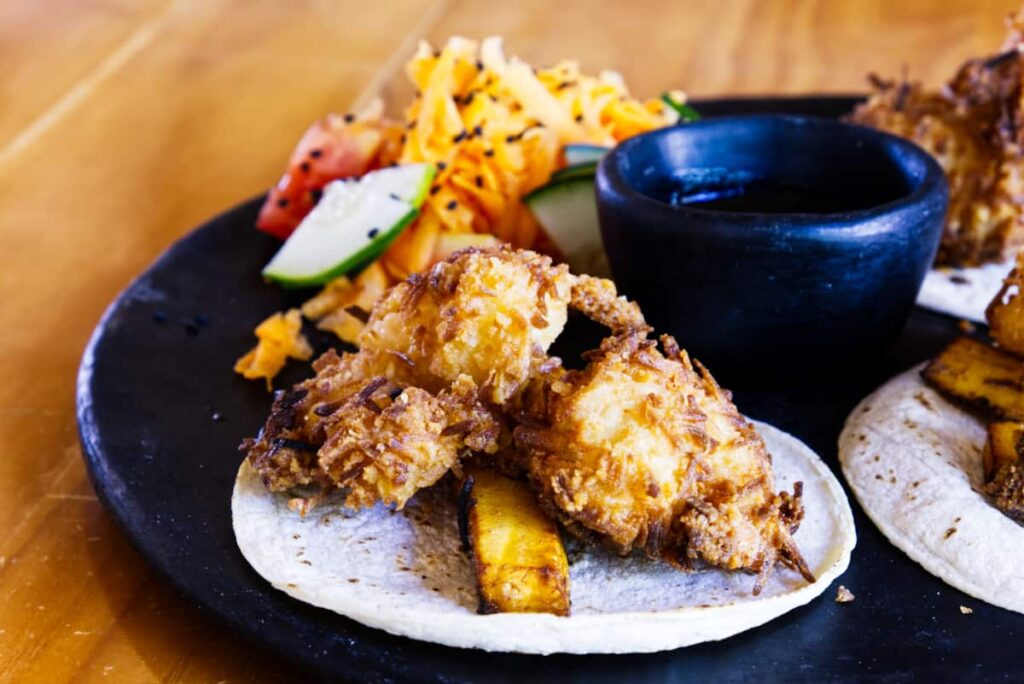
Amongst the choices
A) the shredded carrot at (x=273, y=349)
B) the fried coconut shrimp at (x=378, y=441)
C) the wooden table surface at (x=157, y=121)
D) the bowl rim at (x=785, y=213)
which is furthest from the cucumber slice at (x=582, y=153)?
the wooden table surface at (x=157, y=121)

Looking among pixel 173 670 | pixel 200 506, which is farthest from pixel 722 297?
pixel 173 670

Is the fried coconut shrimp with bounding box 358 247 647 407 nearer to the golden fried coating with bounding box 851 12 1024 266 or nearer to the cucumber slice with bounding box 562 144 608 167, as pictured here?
the cucumber slice with bounding box 562 144 608 167

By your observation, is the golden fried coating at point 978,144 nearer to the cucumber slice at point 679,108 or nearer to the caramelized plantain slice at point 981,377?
the cucumber slice at point 679,108

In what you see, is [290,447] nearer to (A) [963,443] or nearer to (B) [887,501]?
(B) [887,501]

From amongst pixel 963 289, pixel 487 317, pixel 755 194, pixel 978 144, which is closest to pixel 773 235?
pixel 755 194

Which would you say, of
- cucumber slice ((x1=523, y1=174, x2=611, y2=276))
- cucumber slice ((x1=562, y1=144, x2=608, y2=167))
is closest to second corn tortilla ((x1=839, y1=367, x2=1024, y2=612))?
cucumber slice ((x1=523, y1=174, x2=611, y2=276))
